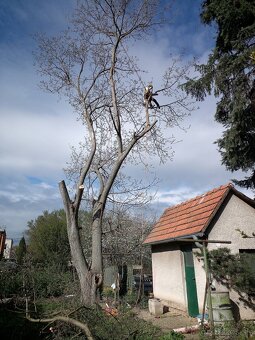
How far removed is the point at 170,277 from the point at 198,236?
3.69 m

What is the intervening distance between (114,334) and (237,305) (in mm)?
5692

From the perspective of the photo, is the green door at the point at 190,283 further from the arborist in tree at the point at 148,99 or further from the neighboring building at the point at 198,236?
the arborist in tree at the point at 148,99

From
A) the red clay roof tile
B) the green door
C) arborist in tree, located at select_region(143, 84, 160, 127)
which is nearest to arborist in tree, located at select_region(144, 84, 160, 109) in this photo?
→ arborist in tree, located at select_region(143, 84, 160, 127)

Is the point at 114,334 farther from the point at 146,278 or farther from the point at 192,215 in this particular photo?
Result: the point at 146,278

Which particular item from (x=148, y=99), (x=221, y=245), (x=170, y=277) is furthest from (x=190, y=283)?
(x=148, y=99)

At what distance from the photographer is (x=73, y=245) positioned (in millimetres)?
10492

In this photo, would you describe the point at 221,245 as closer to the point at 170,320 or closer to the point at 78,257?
the point at 170,320

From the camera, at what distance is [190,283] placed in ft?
40.4

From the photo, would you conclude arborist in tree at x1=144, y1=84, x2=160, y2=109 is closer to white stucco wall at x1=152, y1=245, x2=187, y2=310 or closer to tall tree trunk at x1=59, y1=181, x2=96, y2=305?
tall tree trunk at x1=59, y1=181, x2=96, y2=305

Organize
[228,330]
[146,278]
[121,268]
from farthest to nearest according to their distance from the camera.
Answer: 1. [146,278]
2. [121,268]
3. [228,330]

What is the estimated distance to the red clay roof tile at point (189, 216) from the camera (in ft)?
37.8

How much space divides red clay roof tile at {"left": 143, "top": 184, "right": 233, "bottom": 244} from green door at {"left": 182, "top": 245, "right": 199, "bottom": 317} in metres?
0.90

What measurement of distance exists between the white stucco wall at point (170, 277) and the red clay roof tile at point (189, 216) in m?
0.78

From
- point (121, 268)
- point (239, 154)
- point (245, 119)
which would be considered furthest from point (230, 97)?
point (121, 268)
